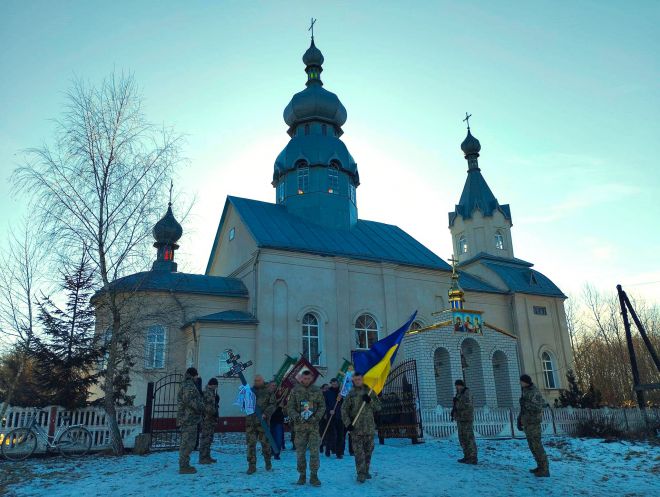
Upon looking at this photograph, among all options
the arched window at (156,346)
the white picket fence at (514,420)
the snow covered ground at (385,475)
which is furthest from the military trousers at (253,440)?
the arched window at (156,346)

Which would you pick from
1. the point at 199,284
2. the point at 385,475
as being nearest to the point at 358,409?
the point at 385,475

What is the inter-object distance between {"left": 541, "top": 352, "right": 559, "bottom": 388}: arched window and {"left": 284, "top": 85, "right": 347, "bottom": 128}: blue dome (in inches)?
753

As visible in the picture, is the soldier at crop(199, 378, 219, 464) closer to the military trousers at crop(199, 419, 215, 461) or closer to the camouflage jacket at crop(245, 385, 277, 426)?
the military trousers at crop(199, 419, 215, 461)

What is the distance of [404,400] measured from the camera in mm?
15688

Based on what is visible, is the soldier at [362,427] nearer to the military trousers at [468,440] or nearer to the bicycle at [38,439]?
the military trousers at [468,440]

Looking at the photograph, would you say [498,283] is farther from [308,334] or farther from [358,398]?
[358,398]

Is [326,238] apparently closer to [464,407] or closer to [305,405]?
[464,407]

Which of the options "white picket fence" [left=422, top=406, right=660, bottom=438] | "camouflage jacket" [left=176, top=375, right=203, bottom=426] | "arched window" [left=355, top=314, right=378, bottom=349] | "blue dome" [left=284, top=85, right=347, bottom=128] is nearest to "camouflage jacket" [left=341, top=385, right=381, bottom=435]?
"camouflage jacket" [left=176, top=375, right=203, bottom=426]

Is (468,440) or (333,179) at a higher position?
(333,179)

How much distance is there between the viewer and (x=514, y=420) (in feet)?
57.9

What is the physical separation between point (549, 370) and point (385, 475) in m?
24.6

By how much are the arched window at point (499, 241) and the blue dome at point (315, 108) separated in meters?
13.2

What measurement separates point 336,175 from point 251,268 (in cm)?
872

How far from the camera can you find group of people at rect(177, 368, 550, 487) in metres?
9.11
